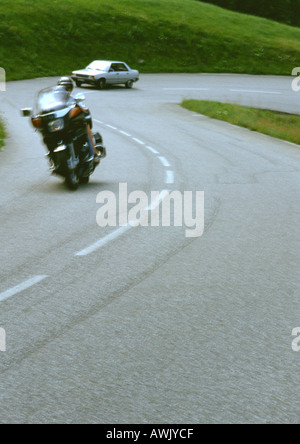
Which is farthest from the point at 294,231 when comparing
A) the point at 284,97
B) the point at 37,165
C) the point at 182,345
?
the point at 284,97

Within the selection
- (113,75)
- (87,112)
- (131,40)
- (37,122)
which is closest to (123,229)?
(37,122)

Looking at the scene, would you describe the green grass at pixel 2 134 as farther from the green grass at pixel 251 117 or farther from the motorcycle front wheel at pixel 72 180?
the green grass at pixel 251 117

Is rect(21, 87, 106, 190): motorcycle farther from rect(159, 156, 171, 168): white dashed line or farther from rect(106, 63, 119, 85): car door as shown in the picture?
rect(106, 63, 119, 85): car door

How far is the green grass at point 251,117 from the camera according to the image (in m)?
26.3

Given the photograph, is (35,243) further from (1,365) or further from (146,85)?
(146,85)

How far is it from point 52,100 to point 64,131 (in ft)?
2.20

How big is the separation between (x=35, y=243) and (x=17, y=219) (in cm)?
156

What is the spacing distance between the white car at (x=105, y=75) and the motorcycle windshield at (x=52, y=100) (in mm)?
28632

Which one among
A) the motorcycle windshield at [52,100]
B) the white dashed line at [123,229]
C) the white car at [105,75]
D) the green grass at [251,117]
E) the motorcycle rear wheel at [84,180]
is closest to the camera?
the white dashed line at [123,229]

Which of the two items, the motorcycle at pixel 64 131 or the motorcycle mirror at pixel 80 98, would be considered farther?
the motorcycle mirror at pixel 80 98

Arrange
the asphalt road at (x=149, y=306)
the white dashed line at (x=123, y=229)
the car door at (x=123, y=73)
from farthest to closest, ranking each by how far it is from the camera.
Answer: the car door at (x=123, y=73)
the white dashed line at (x=123, y=229)
the asphalt road at (x=149, y=306)

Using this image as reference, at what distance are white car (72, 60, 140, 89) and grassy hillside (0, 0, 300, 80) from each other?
526cm

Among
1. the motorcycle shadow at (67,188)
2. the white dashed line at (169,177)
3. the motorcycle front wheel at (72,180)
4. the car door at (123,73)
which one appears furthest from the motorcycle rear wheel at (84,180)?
the car door at (123,73)

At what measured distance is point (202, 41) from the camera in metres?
58.4
